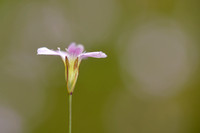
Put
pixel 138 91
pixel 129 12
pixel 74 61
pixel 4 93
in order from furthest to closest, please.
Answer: pixel 129 12, pixel 138 91, pixel 4 93, pixel 74 61

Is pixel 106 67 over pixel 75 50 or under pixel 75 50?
over

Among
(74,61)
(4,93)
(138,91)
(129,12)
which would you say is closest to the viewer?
(74,61)

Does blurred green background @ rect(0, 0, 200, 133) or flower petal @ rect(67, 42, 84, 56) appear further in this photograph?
blurred green background @ rect(0, 0, 200, 133)

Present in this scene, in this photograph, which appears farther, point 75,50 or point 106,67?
point 106,67

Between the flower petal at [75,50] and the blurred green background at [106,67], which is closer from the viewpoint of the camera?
the flower petal at [75,50]

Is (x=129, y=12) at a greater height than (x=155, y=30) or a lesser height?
greater

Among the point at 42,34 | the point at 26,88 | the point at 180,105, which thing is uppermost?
the point at 42,34

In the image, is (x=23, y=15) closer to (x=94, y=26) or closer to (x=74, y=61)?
(x=94, y=26)

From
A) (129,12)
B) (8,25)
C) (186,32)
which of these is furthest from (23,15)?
(186,32)
